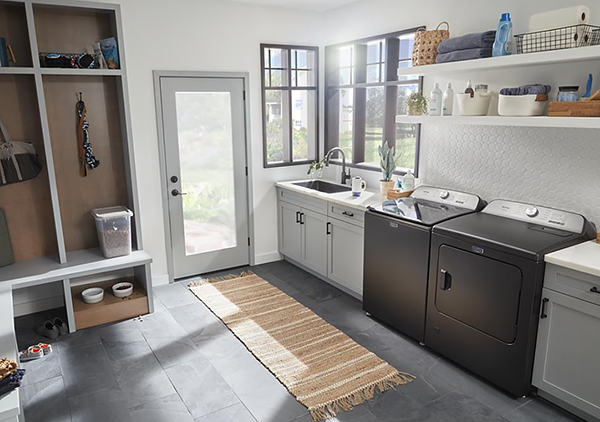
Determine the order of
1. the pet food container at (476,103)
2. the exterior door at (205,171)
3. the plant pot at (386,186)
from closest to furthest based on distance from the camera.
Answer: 1. the pet food container at (476,103)
2. the plant pot at (386,186)
3. the exterior door at (205,171)

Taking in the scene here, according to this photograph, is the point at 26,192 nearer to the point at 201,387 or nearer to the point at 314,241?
the point at 201,387

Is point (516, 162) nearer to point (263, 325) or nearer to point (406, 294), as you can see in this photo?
point (406, 294)

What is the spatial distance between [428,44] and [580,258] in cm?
179

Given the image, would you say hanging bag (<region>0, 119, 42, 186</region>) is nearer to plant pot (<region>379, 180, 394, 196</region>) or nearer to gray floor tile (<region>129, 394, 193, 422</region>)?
gray floor tile (<region>129, 394, 193, 422</region>)

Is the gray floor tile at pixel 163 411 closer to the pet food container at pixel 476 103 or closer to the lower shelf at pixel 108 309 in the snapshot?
the lower shelf at pixel 108 309

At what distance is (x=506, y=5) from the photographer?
10.0 ft

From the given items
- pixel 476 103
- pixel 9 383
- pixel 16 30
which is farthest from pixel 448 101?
pixel 16 30

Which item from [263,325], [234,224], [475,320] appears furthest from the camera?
[234,224]

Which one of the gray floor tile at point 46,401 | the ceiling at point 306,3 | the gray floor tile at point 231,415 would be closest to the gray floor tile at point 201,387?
the gray floor tile at point 231,415

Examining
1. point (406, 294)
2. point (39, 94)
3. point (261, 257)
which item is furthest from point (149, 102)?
point (406, 294)

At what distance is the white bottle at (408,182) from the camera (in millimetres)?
3836

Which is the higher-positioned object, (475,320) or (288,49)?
(288,49)

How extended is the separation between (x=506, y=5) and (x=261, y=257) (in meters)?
3.17

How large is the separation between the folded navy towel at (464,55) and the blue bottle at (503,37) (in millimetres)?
89
